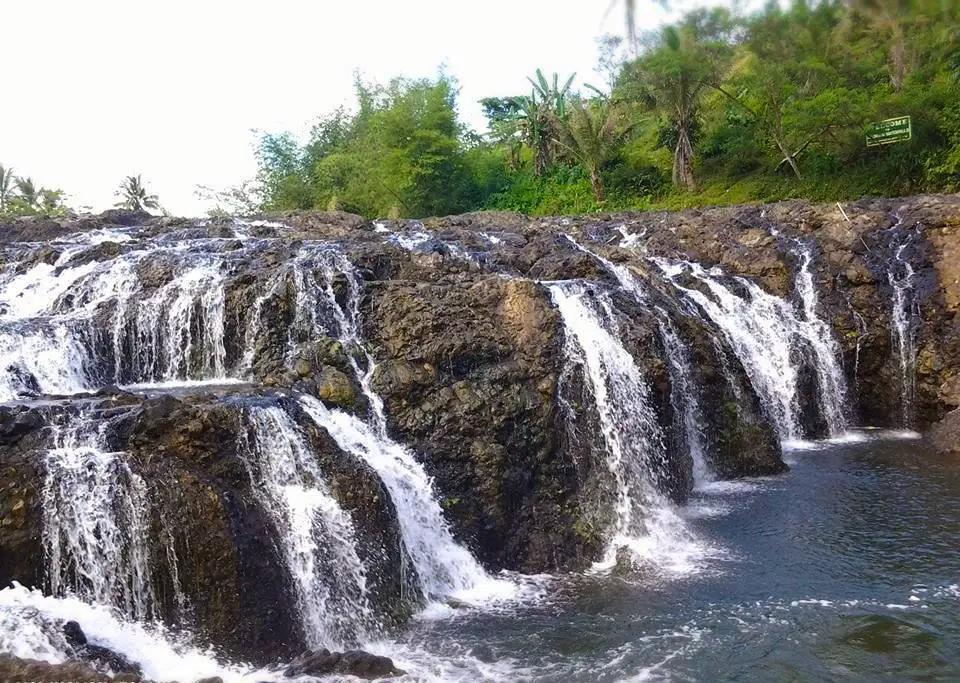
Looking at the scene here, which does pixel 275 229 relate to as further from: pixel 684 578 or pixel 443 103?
pixel 443 103

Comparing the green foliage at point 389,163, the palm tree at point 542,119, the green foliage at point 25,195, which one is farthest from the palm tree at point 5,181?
the palm tree at point 542,119

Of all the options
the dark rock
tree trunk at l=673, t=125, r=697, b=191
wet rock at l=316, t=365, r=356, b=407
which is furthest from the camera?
tree trunk at l=673, t=125, r=697, b=191

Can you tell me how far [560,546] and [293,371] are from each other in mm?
4233

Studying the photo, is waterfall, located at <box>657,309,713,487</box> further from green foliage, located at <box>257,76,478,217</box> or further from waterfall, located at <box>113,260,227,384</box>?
green foliage, located at <box>257,76,478,217</box>

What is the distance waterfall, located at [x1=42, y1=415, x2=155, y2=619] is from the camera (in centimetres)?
704

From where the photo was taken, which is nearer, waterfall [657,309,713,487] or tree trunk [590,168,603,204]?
waterfall [657,309,713,487]

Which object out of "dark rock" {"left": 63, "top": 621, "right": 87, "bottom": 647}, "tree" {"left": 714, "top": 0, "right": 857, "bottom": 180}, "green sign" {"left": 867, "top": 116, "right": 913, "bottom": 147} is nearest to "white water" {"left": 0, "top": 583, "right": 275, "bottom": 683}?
"dark rock" {"left": 63, "top": 621, "right": 87, "bottom": 647}

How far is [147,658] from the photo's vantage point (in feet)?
21.9

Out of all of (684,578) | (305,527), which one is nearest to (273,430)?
(305,527)

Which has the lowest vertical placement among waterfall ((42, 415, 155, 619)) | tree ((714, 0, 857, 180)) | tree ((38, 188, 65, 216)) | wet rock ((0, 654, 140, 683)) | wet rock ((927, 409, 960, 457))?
wet rock ((927, 409, 960, 457))

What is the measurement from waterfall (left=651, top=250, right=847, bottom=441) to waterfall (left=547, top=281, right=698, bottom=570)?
11.7ft

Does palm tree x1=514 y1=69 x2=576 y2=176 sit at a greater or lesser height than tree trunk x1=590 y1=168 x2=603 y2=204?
greater

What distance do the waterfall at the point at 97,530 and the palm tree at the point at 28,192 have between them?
1722 inches

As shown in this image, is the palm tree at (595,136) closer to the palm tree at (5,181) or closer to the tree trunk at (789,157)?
the tree trunk at (789,157)
